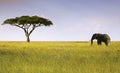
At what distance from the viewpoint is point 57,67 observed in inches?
507

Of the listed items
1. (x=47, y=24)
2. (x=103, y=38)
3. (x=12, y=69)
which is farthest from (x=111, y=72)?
(x=47, y=24)

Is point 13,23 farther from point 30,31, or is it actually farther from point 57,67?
Result: point 57,67

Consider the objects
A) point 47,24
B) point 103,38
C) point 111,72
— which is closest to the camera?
point 111,72

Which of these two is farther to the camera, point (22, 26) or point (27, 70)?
point (22, 26)

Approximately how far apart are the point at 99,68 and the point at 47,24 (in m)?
55.2

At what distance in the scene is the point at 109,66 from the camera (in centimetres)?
1323

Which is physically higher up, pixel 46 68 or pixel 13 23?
pixel 13 23

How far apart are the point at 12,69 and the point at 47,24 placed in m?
55.5

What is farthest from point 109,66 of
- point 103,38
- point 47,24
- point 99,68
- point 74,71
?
point 47,24

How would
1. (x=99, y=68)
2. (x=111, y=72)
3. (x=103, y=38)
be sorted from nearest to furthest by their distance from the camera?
(x=111, y=72)
(x=99, y=68)
(x=103, y=38)

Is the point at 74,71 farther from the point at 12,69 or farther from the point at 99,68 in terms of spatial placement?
the point at 12,69

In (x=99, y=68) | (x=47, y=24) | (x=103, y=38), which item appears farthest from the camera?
(x=47, y=24)

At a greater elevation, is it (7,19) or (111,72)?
(7,19)

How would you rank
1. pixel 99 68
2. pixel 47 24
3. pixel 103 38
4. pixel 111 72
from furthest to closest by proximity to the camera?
pixel 47 24 → pixel 103 38 → pixel 99 68 → pixel 111 72
